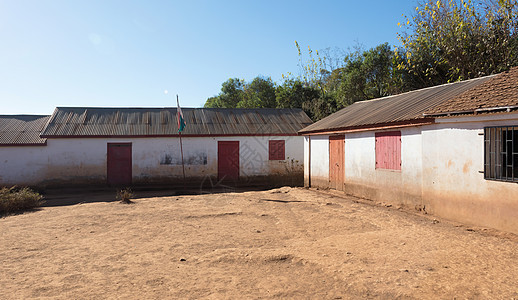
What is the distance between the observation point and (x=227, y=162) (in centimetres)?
1819

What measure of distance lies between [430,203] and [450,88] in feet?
14.3

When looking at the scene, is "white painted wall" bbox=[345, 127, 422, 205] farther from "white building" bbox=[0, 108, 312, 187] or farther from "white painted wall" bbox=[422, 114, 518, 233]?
"white building" bbox=[0, 108, 312, 187]

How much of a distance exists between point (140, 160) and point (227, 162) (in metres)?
4.35

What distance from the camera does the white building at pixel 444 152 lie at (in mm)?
7402

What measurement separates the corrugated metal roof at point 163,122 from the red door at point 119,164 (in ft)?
2.32

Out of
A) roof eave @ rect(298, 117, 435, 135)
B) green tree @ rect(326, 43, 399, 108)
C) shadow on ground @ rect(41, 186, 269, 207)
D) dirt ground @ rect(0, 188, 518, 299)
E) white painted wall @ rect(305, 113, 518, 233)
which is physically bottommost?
shadow on ground @ rect(41, 186, 269, 207)

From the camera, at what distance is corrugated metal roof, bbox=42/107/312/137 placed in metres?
17.5

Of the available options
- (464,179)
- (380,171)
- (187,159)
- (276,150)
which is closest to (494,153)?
(464,179)

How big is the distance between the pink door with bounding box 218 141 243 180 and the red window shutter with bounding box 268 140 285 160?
1804 millimetres

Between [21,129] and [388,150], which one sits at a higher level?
[21,129]

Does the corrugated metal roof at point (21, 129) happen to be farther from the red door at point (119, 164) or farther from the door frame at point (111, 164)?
the red door at point (119, 164)

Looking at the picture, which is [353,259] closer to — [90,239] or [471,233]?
[471,233]

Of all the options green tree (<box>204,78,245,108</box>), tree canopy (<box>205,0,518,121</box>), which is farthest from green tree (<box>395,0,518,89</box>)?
green tree (<box>204,78,245,108</box>)

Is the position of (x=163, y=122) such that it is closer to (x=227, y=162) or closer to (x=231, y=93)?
(x=227, y=162)
